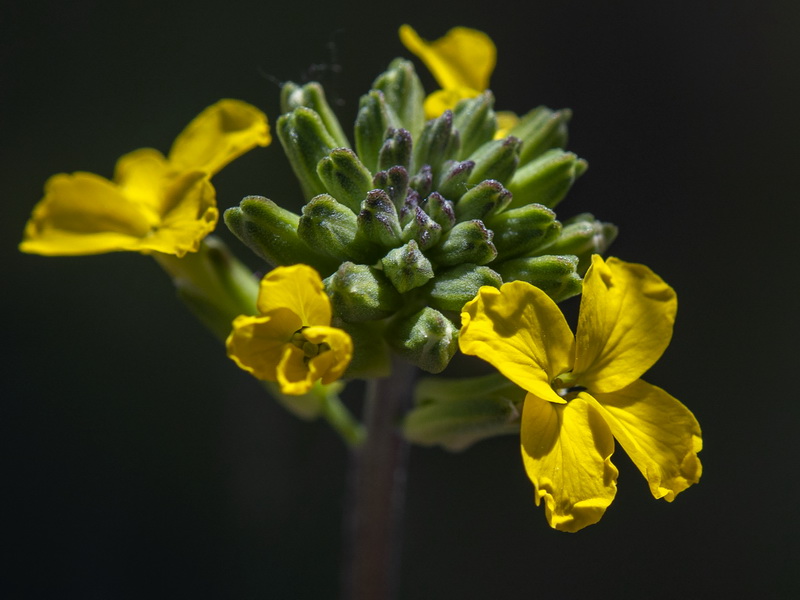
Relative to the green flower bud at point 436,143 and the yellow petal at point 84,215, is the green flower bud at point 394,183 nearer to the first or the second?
the green flower bud at point 436,143

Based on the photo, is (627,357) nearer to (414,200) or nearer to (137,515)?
(414,200)

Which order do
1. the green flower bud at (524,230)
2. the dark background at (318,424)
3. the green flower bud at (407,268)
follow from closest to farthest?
the green flower bud at (407,268) < the green flower bud at (524,230) < the dark background at (318,424)

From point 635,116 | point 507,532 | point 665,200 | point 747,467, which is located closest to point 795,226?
point 665,200

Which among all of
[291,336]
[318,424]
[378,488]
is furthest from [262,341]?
[318,424]

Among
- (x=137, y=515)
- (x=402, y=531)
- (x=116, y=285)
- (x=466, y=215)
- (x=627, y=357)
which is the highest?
(x=466, y=215)

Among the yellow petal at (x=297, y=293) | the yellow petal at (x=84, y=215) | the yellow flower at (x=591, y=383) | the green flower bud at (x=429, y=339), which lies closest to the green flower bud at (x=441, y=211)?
the green flower bud at (x=429, y=339)

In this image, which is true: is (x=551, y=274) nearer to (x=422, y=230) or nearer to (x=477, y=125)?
(x=422, y=230)
